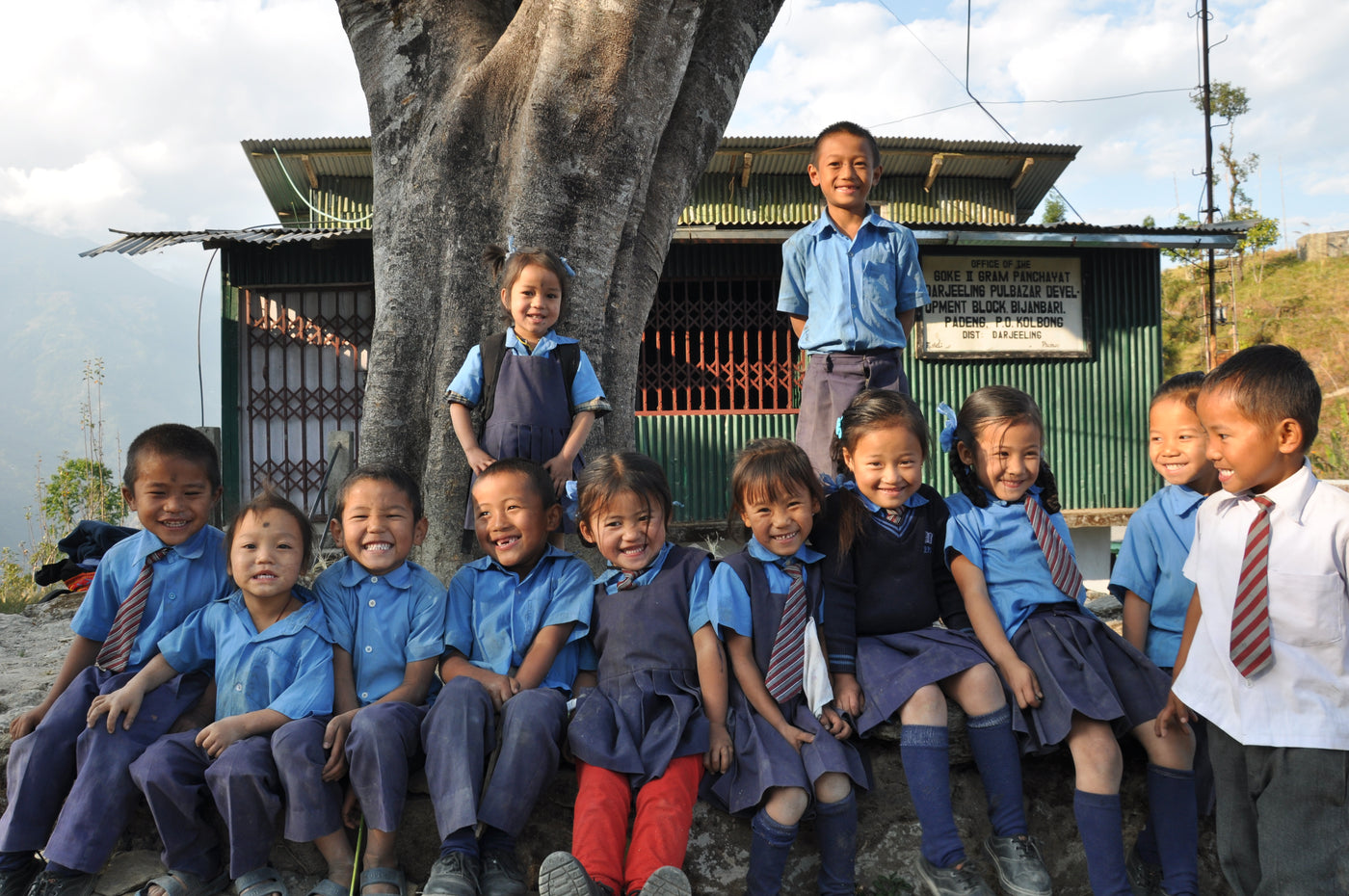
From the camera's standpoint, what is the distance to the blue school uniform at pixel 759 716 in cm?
212

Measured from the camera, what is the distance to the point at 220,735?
209 centimetres

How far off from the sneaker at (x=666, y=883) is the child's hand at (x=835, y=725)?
56 cm

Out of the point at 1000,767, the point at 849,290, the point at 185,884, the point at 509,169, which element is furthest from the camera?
the point at 509,169

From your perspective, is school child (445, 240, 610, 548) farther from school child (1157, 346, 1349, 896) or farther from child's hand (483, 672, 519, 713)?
school child (1157, 346, 1349, 896)

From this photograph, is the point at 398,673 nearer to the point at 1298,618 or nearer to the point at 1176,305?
the point at 1298,618

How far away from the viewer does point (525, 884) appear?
2.15m

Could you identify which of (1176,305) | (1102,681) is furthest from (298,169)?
(1176,305)

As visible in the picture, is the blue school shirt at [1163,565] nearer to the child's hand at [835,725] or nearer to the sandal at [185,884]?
the child's hand at [835,725]

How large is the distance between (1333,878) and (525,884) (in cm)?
174

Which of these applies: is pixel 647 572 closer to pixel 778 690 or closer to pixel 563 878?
pixel 778 690

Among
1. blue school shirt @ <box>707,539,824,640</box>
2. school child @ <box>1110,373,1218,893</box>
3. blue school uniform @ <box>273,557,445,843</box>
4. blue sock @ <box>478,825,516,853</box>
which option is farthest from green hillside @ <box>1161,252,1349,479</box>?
blue sock @ <box>478,825,516,853</box>

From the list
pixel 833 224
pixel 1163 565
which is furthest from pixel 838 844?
pixel 833 224

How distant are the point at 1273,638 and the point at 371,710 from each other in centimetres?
202

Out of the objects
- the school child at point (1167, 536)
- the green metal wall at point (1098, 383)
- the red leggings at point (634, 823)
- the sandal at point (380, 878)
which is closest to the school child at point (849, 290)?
the school child at point (1167, 536)
